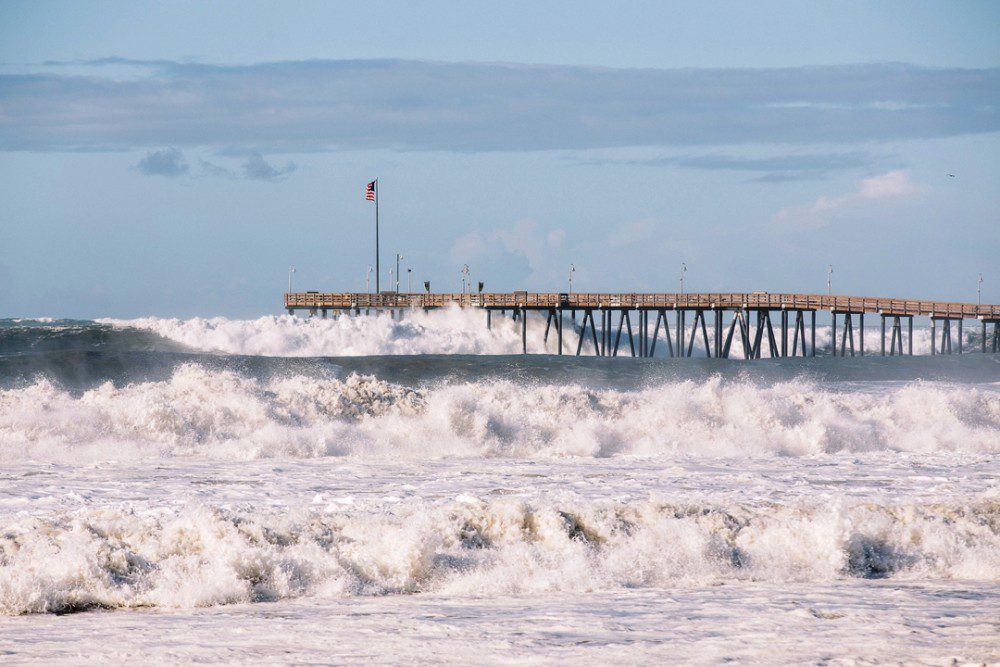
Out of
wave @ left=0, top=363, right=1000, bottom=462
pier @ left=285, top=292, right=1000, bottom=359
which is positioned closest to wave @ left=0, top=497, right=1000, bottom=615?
wave @ left=0, top=363, right=1000, bottom=462

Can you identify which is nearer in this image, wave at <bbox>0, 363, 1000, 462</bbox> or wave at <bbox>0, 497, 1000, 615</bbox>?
wave at <bbox>0, 497, 1000, 615</bbox>

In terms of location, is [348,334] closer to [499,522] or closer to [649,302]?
[649,302]

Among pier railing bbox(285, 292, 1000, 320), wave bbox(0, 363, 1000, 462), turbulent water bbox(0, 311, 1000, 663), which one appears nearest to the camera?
turbulent water bbox(0, 311, 1000, 663)

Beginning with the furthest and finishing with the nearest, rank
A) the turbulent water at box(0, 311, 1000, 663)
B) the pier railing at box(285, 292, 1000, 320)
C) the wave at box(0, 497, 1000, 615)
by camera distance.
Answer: the pier railing at box(285, 292, 1000, 320)
the wave at box(0, 497, 1000, 615)
the turbulent water at box(0, 311, 1000, 663)

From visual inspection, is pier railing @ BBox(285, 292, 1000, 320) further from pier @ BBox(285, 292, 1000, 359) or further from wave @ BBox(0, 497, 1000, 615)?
wave @ BBox(0, 497, 1000, 615)

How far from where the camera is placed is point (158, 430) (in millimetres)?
21109

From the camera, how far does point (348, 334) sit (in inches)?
2712

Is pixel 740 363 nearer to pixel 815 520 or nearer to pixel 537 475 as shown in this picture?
pixel 537 475

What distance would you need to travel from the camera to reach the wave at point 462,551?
977cm

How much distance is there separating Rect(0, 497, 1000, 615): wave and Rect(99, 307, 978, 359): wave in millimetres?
54606

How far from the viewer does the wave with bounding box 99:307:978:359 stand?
67.0 meters

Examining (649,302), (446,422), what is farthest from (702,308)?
(446,422)

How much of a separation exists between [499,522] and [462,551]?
0.70m

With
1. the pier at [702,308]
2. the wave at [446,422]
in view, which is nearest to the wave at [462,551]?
the wave at [446,422]
